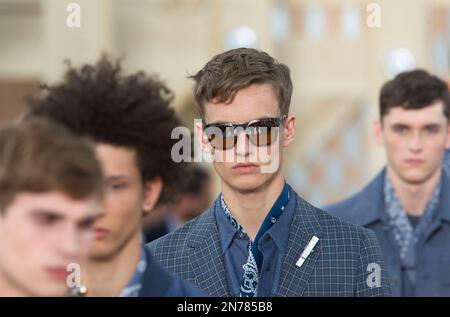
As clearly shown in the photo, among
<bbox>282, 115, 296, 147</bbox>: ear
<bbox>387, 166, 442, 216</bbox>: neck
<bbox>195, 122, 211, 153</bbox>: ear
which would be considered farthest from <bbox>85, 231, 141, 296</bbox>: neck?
<bbox>387, 166, 442, 216</bbox>: neck

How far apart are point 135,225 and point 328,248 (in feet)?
3.02

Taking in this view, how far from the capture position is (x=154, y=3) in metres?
17.2

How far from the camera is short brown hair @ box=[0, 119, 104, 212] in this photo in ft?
10.9

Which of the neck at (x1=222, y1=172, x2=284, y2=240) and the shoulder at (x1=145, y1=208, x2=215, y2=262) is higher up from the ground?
the neck at (x1=222, y1=172, x2=284, y2=240)

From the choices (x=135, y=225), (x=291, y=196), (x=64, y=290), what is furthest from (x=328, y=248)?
(x=64, y=290)

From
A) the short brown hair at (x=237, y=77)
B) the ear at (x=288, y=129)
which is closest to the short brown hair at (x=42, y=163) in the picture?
the short brown hair at (x=237, y=77)

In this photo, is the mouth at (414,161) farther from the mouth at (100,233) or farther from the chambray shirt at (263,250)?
the mouth at (100,233)

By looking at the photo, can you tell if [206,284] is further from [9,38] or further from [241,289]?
[9,38]

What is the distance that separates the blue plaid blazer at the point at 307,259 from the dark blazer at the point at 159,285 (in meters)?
0.64

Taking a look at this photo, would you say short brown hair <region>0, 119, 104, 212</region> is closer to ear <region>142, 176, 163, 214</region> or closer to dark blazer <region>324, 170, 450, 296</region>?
ear <region>142, 176, 163, 214</region>

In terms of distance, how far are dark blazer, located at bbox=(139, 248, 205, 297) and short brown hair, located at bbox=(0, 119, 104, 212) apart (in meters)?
0.48

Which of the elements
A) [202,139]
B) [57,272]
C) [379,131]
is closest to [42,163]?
[57,272]

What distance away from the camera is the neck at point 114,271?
3.86m

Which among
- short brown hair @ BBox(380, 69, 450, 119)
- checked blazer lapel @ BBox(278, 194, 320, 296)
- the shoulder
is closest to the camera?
checked blazer lapel @ BBox(278, 194, 320, 296)
